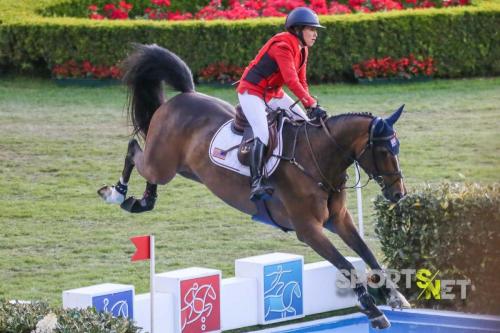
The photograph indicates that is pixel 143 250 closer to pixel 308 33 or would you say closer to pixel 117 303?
pixel 117 303

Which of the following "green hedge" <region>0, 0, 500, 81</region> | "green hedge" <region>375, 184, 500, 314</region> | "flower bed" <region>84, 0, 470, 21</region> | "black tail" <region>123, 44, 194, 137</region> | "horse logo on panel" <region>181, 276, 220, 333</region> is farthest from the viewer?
"flower bed" <region>84, 0, 470, 21</region>

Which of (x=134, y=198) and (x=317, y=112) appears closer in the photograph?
(x=317, y=112)

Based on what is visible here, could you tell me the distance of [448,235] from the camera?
395 inches

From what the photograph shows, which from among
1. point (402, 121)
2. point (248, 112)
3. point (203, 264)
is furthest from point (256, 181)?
point (402, 121)

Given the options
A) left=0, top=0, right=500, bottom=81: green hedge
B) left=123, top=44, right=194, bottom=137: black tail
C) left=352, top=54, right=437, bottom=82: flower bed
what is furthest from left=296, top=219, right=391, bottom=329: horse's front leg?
left=352, top=54, right=437, bottom=82: flower bed

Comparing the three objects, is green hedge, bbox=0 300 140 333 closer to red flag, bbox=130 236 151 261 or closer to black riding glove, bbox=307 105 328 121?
red flag, bbox=130 236 151 261

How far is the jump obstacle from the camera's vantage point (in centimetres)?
896

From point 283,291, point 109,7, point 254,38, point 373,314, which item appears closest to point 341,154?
point 373,314

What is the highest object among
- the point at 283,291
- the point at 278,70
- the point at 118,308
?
the point at 278,70

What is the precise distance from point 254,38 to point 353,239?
946 centimetres

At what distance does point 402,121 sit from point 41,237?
21.6 feet

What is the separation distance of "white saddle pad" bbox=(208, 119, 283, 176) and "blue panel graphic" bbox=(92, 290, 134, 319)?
1299 millimetres

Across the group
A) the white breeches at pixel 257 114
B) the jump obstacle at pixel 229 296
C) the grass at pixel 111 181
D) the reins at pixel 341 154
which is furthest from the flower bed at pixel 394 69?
the reins at pixel 341 154

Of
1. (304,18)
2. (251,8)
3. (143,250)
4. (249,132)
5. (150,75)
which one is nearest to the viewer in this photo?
(143,250)
